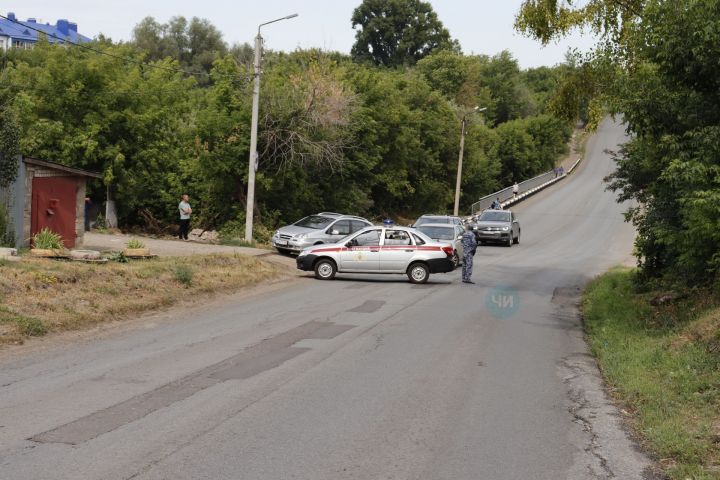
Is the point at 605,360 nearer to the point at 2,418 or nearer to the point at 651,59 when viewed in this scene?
the point at 651,59

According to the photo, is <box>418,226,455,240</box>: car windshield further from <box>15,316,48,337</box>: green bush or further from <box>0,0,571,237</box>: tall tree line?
<box>15,316,48,337</box>: green bush

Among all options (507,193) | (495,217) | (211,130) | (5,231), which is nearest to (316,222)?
(211,130)

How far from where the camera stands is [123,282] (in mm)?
16875

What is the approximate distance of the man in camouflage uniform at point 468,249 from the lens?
24.1 metres

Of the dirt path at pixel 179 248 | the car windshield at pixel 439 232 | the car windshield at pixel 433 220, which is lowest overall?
the dirt path at pixel 179 248

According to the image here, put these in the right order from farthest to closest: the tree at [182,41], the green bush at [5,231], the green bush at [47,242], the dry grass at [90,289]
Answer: the tree at [182,41] < the green bush at [5,231] < the green bush at [47,242] < the dry grass at [90,289]

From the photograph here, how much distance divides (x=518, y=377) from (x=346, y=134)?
31.0 meters

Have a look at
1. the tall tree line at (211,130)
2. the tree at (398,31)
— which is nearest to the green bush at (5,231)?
the tall tree line at (211,130)

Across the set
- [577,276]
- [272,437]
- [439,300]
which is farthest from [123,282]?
[577,276]

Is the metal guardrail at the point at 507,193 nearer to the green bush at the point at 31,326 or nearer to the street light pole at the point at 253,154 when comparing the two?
the street light pole at the point at 253,154

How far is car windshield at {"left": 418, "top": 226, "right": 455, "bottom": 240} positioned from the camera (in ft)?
103

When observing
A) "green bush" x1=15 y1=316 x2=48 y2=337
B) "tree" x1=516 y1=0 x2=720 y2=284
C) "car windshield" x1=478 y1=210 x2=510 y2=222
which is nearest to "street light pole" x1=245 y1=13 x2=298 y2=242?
"tree" x1=516 y1=0 x2=720 y2=284

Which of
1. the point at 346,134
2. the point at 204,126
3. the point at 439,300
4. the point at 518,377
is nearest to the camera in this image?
the point at 518,377

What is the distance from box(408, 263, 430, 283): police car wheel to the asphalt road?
612 centimetres
